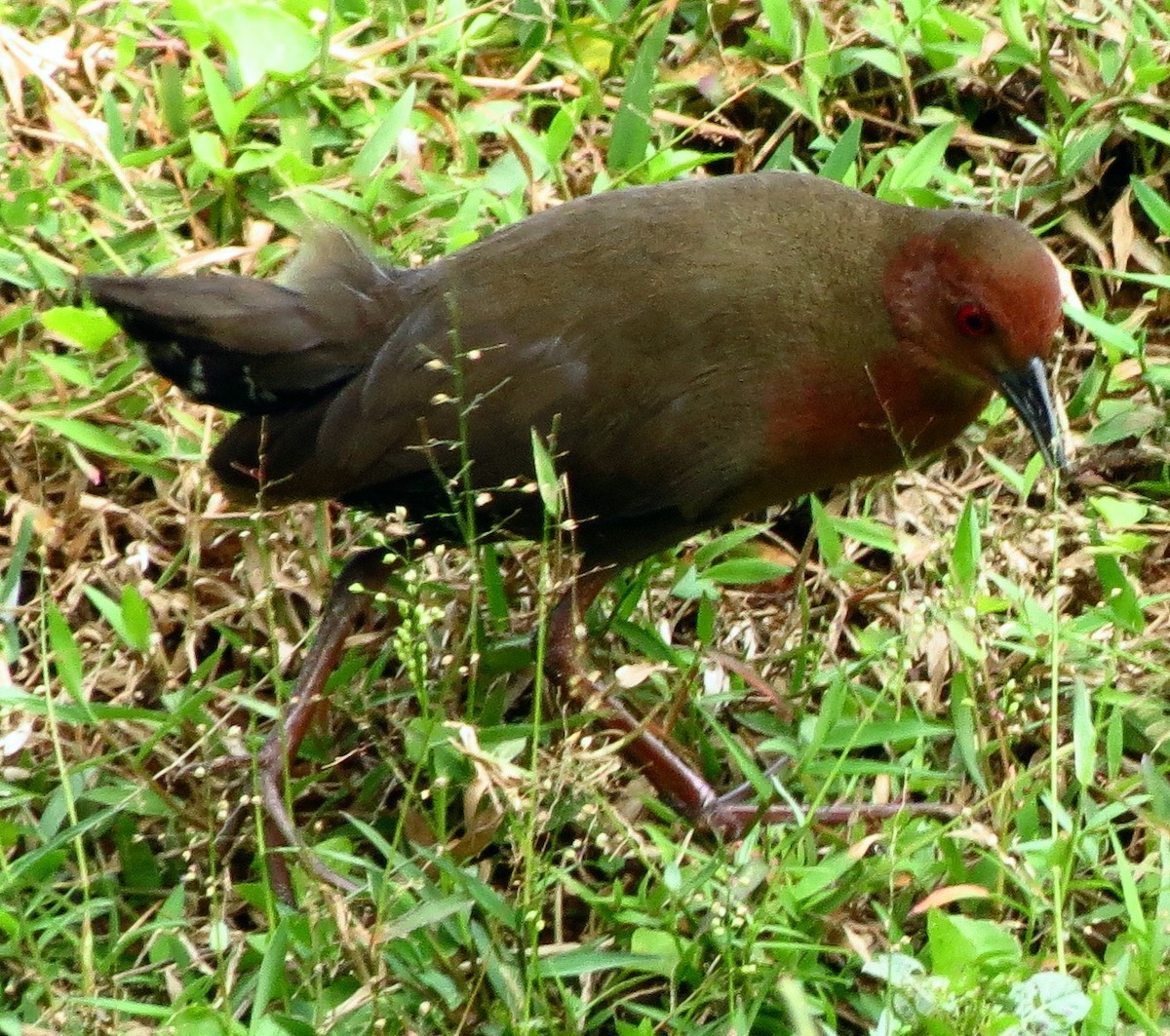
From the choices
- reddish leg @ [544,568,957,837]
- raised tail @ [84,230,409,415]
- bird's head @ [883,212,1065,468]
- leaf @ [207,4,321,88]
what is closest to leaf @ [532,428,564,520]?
reddish leg @ [544,568,957,837]

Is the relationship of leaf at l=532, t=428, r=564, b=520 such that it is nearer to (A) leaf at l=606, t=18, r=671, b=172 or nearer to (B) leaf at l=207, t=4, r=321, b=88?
(A) leaf at l=606, t=18, r=671, b=172

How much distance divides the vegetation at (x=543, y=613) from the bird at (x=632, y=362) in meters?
0.22

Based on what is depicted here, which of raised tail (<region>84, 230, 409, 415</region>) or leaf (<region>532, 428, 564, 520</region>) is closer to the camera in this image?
leaf (<region>532, 428, 564, 520</region>)

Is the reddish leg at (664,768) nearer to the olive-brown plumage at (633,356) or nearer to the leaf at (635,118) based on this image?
the olive-brown plumage at (633,356)

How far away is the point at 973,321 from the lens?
11.4 ft

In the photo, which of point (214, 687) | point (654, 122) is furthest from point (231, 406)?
point (654, 122)

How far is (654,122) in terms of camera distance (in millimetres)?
4766

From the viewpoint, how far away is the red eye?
3.46 meters

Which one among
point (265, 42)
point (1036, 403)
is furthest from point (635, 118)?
point (1036, 403)

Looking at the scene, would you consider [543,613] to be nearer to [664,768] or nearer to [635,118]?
[664,768]

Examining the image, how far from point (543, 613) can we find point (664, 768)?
0.83m

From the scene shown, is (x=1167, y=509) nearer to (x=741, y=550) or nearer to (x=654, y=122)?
(x=741, y=550)

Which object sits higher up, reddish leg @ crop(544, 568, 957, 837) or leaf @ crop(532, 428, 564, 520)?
leaf @ crop(532, 428, 564, 520)

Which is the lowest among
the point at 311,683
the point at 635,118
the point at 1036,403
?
the point at 311,683
